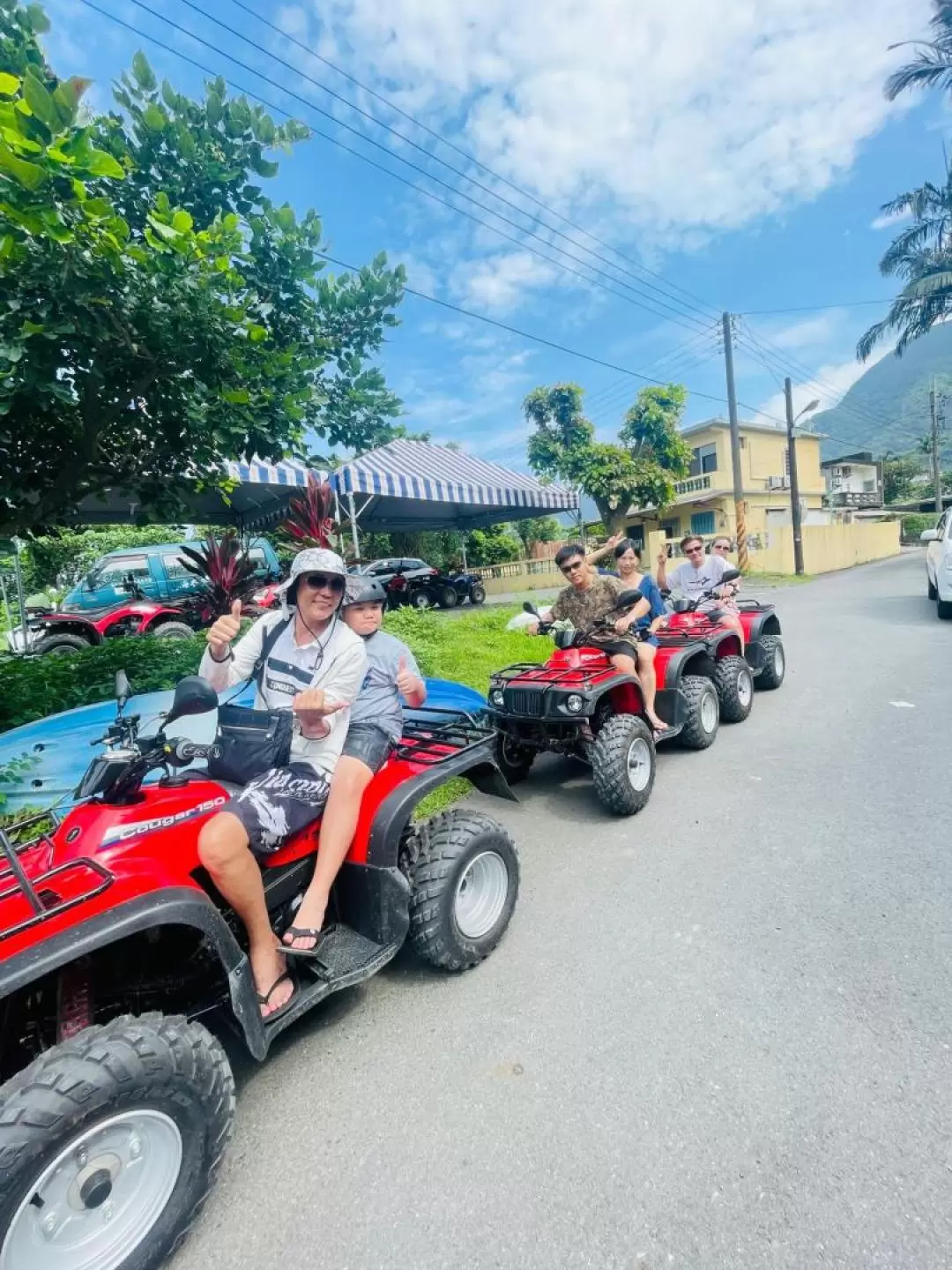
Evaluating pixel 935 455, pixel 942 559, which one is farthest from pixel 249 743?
pixel 935 455

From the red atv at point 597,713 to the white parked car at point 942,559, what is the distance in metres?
6.99

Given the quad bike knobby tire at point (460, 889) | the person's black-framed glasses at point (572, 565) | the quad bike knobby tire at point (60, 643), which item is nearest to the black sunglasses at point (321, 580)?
the quad bike knobby tire at point (460, 889)

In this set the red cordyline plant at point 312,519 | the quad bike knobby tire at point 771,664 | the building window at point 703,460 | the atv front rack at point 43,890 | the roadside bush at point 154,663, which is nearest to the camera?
the atv front rack at point 43,890

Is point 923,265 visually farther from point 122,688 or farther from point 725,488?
point 122,688

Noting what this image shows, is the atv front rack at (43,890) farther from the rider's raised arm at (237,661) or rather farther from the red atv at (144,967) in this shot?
the rider's raised arm at (237,661)

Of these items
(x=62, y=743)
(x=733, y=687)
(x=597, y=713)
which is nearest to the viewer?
(x=62, y=743)

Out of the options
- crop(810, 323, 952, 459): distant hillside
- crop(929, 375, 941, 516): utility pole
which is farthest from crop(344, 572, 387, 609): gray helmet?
crop(810, 323, 952, 459): distant hillside

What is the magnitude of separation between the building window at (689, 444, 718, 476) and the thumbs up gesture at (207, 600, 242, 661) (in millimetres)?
32244

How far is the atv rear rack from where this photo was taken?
2.88 meters

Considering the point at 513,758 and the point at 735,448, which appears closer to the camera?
the point at 513,758

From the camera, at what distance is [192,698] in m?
1.96

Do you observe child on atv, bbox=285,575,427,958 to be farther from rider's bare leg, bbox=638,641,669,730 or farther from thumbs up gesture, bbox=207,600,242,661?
rider's bare leg, bbox=638,641,669,730

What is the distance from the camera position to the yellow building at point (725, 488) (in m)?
30.5

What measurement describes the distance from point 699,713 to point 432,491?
8.53 m
